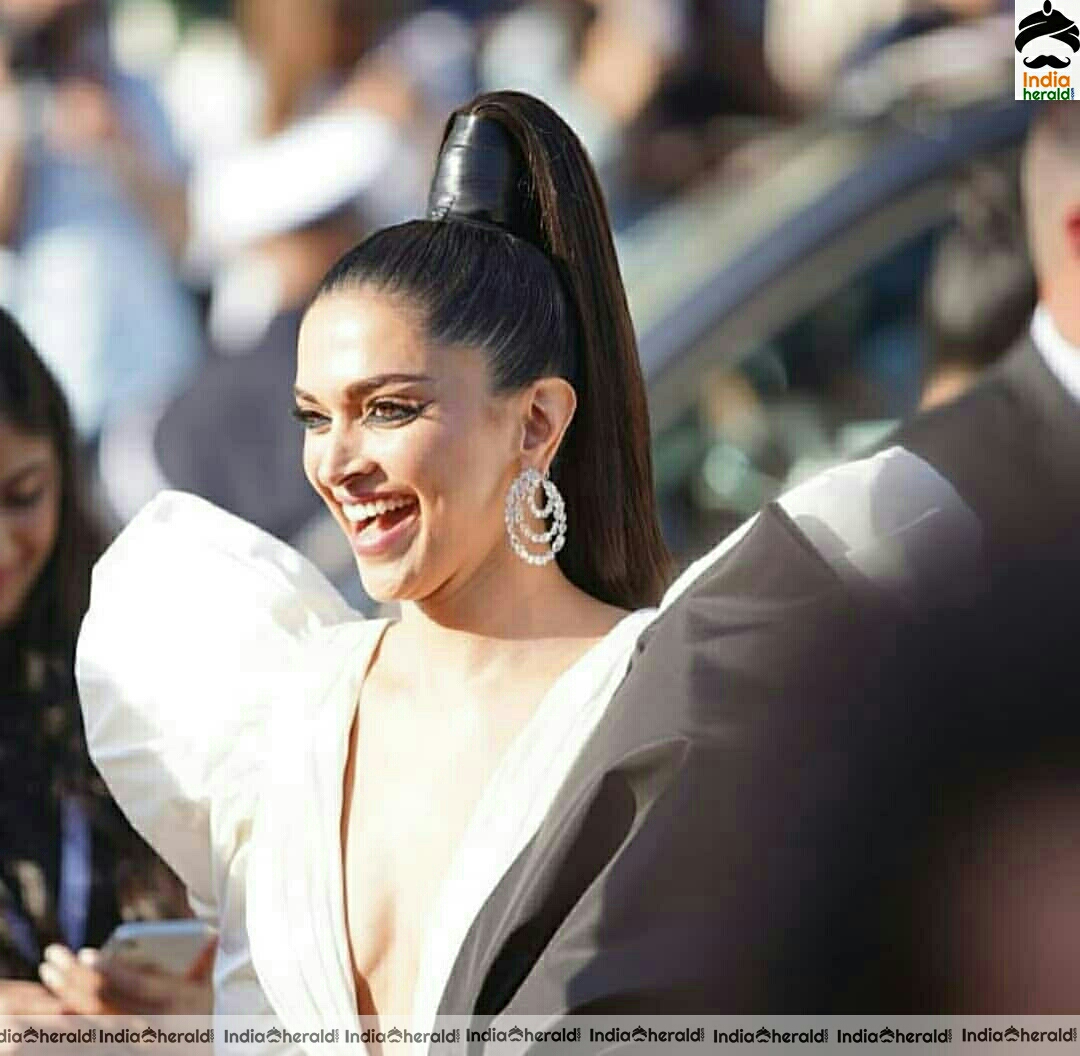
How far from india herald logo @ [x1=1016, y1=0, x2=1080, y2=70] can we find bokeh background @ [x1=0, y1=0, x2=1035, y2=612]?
421mm

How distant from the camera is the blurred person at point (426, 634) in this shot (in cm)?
173

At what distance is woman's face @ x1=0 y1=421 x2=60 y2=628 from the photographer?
2.50 meters

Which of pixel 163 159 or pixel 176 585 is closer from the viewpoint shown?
pixel 176 585

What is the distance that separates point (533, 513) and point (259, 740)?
0.99ft

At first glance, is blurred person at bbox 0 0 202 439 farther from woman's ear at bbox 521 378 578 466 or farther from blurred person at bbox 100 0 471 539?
woman's ear at bbox 521 378 578 466

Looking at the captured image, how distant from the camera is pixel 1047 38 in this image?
2461 mm

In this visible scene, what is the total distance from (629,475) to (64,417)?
928 millimetres

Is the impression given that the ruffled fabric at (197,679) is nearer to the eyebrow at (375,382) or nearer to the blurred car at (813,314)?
the eyebrow at (375,382)

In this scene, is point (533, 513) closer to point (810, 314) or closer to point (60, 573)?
point (60, 573)

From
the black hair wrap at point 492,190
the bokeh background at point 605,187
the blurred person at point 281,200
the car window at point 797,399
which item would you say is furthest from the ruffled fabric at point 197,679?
the blurred person at point 281,200

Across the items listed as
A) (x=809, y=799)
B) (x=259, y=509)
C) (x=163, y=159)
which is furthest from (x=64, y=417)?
(x=163, y=159)

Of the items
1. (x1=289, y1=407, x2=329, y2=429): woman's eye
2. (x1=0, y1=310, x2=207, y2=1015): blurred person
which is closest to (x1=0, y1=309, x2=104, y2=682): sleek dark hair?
(x1=0, y1=310, x2=207, y2=1015): blurred person

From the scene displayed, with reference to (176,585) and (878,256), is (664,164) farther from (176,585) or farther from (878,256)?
(176,585)

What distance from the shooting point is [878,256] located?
338 cm
